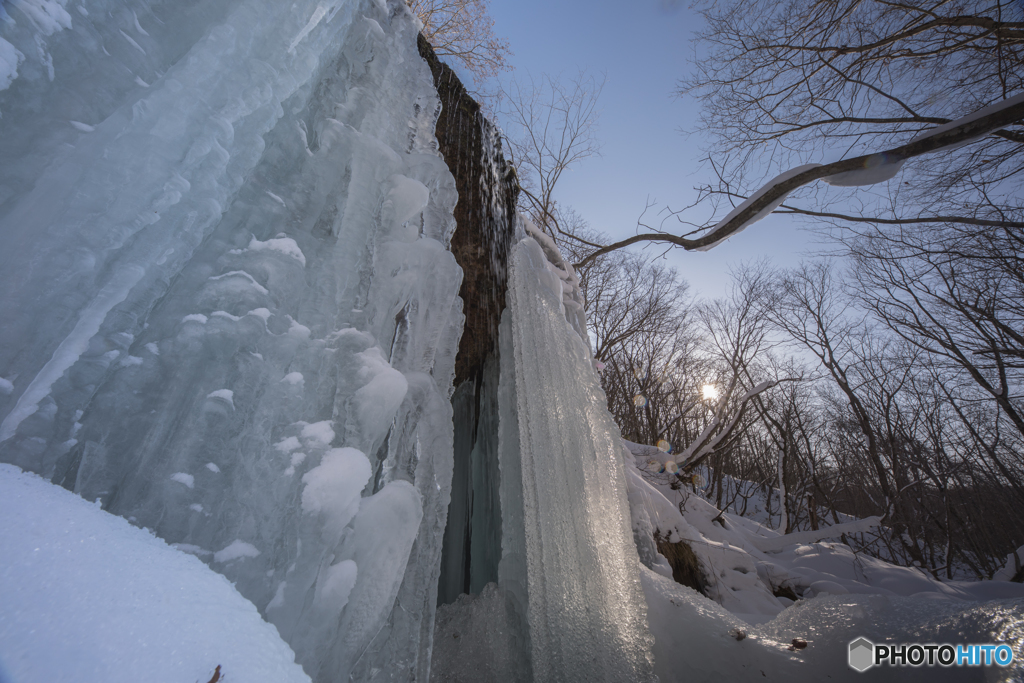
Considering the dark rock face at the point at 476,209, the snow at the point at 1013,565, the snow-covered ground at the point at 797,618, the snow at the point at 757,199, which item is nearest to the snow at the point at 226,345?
the snow-covered ground at the point at 797,618

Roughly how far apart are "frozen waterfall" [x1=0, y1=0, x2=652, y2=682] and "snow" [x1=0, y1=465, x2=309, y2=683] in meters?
0.18

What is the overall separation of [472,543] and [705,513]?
12.0 feet

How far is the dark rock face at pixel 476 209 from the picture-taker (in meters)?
2.40

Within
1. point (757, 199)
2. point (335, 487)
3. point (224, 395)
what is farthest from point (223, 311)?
point (757, 199)

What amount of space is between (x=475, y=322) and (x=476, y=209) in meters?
0.77

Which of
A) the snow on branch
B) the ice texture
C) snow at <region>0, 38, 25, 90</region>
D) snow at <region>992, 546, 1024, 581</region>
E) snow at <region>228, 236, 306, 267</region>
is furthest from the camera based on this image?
snow at <region>992, 546, 1024, 581</region>

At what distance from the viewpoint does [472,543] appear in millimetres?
2643

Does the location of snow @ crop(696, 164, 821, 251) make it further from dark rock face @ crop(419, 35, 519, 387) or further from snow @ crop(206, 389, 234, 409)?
snow @ crop(206, 389, 234, 409)

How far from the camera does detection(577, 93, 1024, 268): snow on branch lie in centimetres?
→ 207

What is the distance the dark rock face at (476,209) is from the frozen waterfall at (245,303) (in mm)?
786

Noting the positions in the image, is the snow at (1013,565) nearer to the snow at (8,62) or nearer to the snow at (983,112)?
the snow at (983,112)

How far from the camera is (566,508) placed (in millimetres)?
1924

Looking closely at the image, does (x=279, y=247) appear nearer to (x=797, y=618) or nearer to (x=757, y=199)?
(x=757, y=199)

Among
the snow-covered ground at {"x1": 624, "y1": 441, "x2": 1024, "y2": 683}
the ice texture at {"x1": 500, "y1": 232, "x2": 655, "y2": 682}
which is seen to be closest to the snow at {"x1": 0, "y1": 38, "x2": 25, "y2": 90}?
the ice texture at {"x1": 500, "y1": 232, "x2": 655, "y2": 682}
